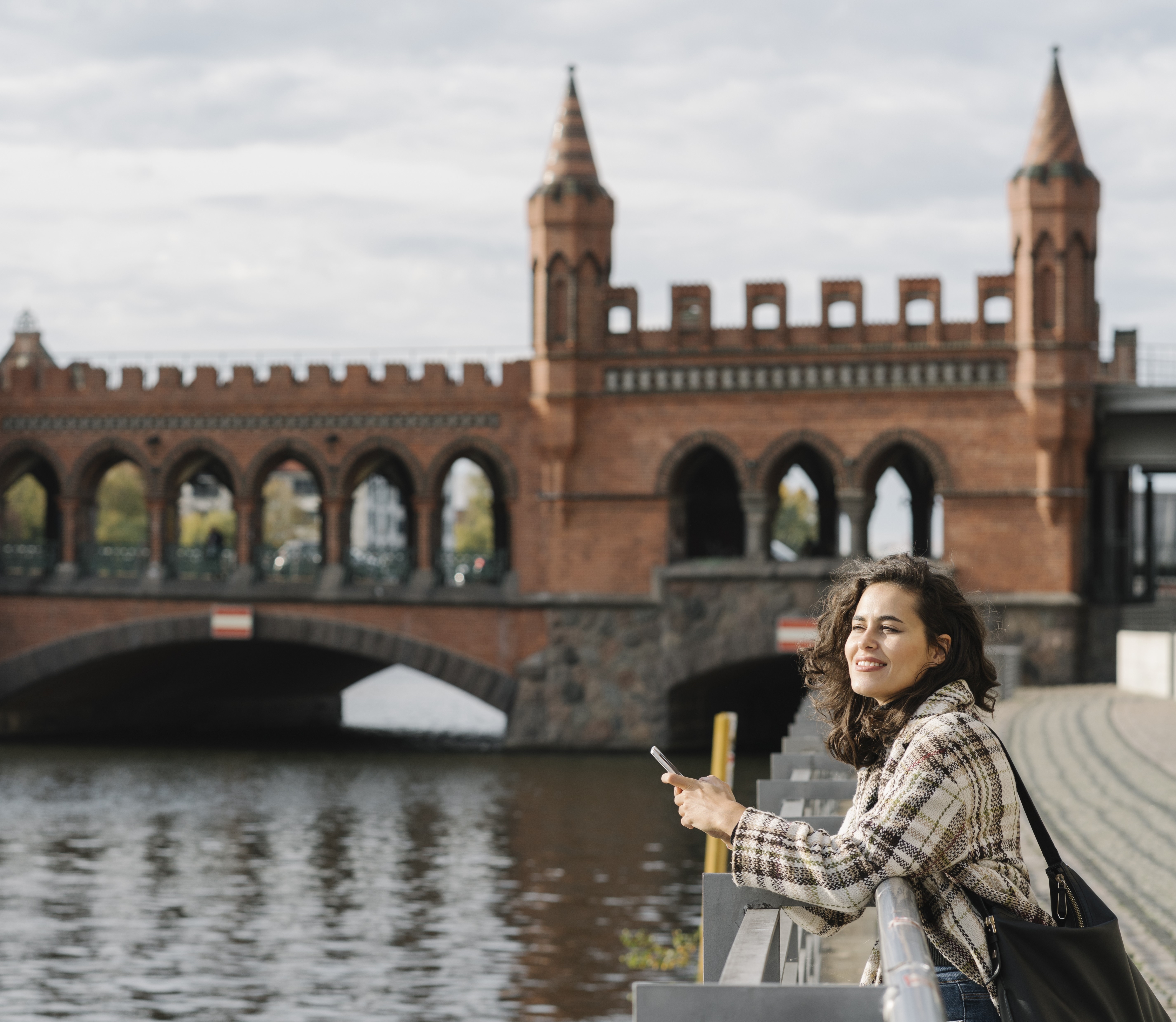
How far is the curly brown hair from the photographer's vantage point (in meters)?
3.28

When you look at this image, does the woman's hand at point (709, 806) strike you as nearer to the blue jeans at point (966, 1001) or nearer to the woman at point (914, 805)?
the woman at point (914, 805)

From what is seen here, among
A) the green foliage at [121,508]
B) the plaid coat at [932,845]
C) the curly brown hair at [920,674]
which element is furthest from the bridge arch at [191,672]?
the green foliage at [121,508]

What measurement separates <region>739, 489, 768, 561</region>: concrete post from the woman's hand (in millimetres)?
25035

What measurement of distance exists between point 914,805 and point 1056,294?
24968 millimetres

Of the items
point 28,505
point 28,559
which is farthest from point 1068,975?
point 28,505

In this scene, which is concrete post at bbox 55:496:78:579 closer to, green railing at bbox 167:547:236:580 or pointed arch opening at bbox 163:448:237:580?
pointed arch opening at bbox 163:448:237:580

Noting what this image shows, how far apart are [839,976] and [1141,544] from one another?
140 feet

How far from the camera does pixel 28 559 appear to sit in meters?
32.4

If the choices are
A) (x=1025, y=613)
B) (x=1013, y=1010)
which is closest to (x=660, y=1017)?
(x=1013, y=1010)

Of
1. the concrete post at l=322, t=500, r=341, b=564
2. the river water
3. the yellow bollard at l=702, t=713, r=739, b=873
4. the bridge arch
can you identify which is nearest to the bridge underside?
the bridge arch

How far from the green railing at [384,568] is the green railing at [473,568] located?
0.55 meters

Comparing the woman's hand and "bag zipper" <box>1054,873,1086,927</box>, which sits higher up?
the woman's hand

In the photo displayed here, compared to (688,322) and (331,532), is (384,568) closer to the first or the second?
(331,532)

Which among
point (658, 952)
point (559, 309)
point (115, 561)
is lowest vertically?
point (658, 952)
